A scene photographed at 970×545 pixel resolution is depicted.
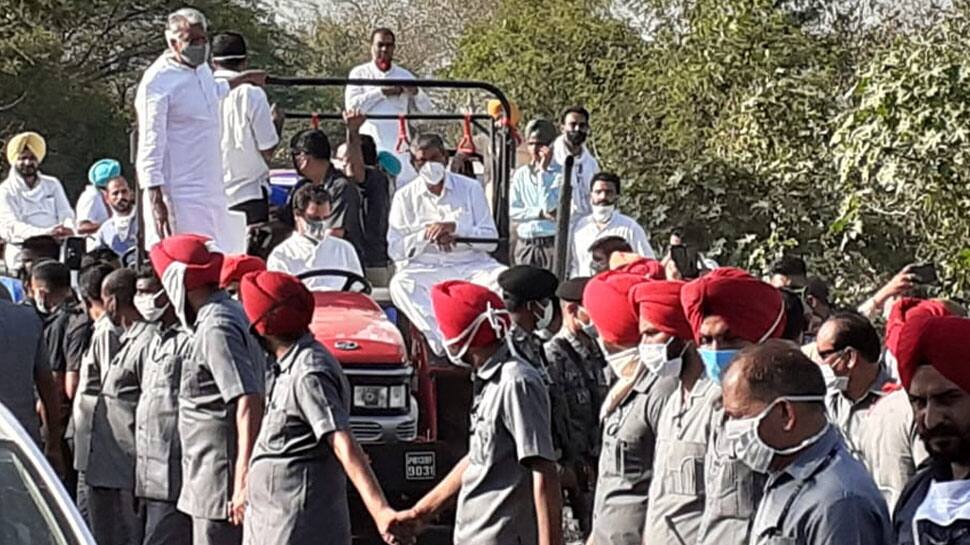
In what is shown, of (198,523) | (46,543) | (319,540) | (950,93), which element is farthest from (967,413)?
(950,93)

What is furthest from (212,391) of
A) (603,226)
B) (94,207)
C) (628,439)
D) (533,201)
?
(94,207)

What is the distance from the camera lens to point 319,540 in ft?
21.6

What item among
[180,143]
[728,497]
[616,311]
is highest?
[180,143]

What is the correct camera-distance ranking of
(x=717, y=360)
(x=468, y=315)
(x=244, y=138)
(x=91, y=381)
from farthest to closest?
(x=244, y=138) → (x=91, y=381) → (x=468, y=315) → (x=717, y=360)

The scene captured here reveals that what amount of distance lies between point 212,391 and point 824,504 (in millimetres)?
3650

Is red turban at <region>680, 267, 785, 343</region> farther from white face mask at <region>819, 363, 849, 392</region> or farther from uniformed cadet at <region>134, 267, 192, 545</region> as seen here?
uniformed cadet at <region>134, 267, 192, 545</region>

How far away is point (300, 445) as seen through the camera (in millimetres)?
6629

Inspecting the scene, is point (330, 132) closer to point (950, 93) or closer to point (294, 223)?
point (294, 223)

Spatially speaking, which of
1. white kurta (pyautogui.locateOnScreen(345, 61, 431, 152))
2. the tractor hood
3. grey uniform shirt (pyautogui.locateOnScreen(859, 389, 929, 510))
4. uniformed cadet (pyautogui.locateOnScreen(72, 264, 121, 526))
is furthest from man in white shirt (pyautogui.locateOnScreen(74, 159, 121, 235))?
grey uniform shirt (pyautogui.locateOnScreen(859, 389, 929, 510))

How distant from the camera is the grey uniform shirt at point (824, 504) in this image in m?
4.36

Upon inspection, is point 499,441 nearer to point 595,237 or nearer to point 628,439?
point 628,439

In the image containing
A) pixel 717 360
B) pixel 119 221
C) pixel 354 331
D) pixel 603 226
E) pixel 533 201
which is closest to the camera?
pixel 717 360

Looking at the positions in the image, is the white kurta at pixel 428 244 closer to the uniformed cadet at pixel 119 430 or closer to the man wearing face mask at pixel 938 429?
the uniformed cadet at pixel 119 430

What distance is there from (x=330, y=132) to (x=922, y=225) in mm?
4652
